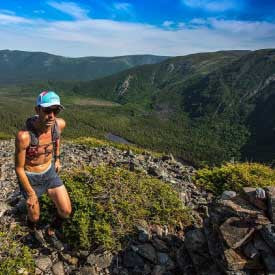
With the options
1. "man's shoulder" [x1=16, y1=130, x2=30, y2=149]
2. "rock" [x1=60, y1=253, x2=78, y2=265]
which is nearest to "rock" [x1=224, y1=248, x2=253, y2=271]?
"rock" [x1=60, y1=253, x2=78, y2=265]

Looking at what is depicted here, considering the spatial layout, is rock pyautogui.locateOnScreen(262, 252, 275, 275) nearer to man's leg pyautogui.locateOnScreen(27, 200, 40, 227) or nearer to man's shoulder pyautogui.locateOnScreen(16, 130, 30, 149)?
man's leg pyautogui.locateOnScreen(27, 200, 40, 227)

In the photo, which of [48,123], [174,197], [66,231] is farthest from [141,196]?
[48,123]

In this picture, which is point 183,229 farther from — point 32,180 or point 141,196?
point 32,180

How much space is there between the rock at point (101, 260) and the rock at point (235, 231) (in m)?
2.48

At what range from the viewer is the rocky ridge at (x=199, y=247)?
582 cm

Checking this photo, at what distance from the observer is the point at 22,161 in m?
6.80

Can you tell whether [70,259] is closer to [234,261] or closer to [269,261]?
[234,261]

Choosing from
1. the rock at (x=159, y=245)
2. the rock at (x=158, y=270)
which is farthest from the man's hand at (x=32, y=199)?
the rock at (x=158, y=270)

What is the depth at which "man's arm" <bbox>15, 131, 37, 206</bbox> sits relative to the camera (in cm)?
668

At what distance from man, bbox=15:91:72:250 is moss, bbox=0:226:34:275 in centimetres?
47

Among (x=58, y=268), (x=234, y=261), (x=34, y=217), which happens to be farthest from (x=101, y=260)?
(x=234, y=261)

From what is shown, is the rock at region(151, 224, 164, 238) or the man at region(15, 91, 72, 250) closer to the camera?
the man at region(15, 91, 72, 250)

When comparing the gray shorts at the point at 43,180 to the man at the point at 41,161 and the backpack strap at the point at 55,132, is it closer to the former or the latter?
the man at the point at 41,161

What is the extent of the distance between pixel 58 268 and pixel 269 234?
4148mm
